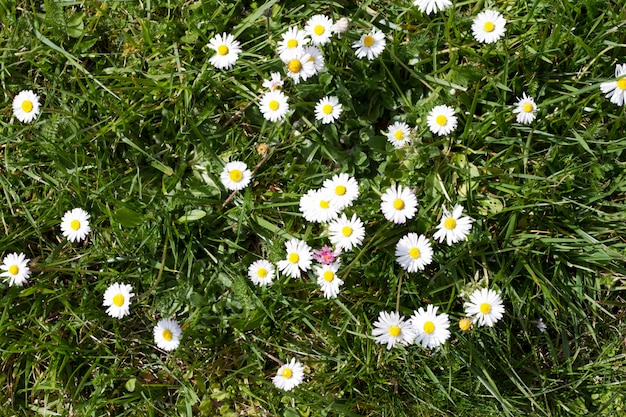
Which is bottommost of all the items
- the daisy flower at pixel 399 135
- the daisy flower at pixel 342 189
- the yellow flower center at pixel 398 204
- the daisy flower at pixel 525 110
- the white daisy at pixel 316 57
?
the yellow flower center at pixel 398 204

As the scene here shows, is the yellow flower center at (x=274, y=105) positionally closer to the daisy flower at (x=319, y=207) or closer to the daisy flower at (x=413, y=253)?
the daisy flower at (x=319, y=207)

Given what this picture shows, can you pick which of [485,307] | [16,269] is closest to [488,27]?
[485,307]

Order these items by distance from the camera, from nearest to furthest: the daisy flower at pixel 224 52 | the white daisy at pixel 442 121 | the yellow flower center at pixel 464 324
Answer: the yellow flower center at pixel 464 324
the white daisy at pixel 442 121
the daisy flower at pixel 224 52

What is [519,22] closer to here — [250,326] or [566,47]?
[566,47]

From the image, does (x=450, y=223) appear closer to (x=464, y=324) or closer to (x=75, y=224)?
(x=464, y=324)

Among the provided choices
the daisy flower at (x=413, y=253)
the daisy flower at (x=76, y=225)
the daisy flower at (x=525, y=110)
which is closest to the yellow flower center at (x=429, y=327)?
the daisy flower at (x=413, y=253)

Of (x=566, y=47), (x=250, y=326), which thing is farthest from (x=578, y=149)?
(x=250, y=326)
